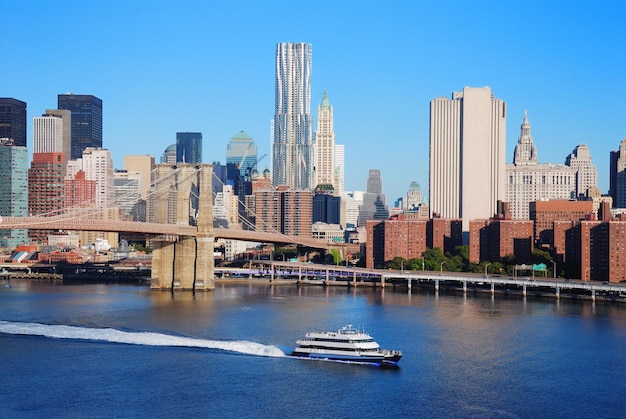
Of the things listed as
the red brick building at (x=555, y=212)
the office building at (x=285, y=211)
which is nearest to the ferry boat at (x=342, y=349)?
the red brick building at (x=555, y=212)

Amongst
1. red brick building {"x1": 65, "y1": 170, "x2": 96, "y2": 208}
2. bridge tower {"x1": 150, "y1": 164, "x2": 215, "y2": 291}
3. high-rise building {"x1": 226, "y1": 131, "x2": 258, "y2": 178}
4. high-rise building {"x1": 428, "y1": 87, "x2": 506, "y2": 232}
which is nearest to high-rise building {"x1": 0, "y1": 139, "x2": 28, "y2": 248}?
red brick building {"x1": 65, "y1": 170, "x2": 96, "y2": 208}

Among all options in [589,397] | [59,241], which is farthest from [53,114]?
[589,397]

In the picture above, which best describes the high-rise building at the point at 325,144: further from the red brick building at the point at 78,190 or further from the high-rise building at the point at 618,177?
the red brick building at the point at 78,190

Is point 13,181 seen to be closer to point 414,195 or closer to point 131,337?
point 131,337

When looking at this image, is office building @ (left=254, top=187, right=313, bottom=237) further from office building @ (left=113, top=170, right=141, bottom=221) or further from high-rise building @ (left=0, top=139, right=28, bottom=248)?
high-rise building @ (left=0, top=139, right=28, bottom=248)

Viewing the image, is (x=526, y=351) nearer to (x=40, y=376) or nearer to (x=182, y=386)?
(x=182, y=386)

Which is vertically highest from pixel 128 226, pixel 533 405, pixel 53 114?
pixel 53 114
